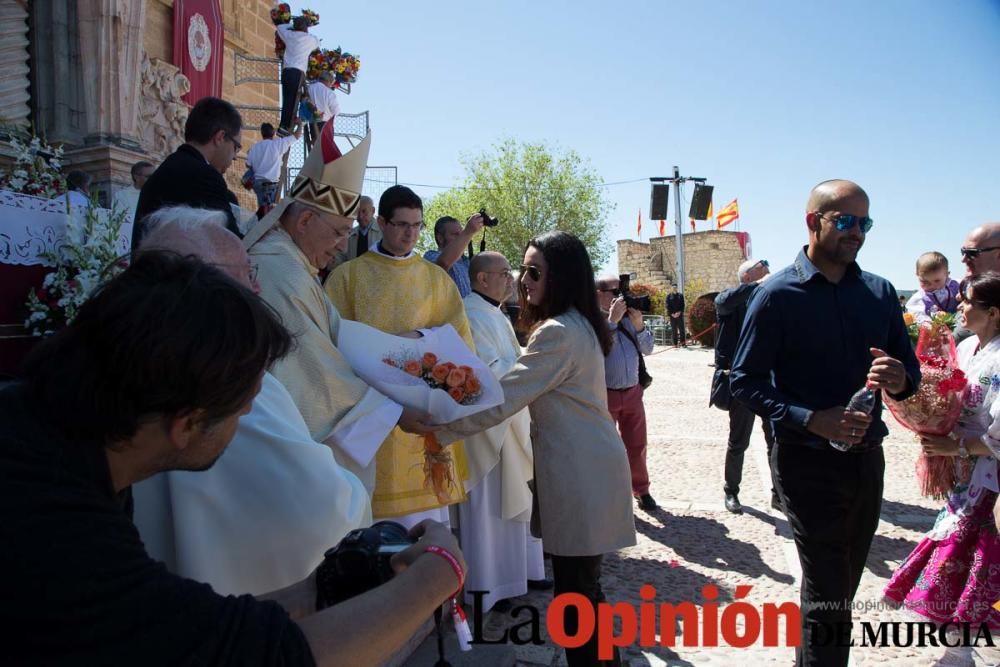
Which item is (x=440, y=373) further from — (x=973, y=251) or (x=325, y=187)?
(x=973, y=251)

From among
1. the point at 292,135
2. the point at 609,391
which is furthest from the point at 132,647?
the point at 292,135

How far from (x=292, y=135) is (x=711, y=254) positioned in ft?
123

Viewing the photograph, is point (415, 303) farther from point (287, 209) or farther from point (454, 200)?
point (454, 200)

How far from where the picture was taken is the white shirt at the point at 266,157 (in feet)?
25.9

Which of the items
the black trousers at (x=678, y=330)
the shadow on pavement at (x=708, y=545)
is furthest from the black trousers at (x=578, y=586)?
the black trousers at (x=678, y=330)

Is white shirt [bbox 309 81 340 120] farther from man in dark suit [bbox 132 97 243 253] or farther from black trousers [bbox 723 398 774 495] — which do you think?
black trousers [bbox 723 398 774 495]

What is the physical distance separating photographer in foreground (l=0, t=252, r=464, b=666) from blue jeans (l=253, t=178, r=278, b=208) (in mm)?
6751

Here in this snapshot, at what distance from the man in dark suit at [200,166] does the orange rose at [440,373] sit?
969mm

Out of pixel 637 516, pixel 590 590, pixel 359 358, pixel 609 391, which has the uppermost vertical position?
pixel 359 358

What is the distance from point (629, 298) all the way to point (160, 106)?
24.2 feet

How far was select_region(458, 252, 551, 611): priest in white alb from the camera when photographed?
3.93 m

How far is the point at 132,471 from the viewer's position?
1.09 metres

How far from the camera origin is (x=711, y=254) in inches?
1725

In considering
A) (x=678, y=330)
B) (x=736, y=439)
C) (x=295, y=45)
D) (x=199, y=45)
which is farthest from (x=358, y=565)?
(x=678, y=330)
